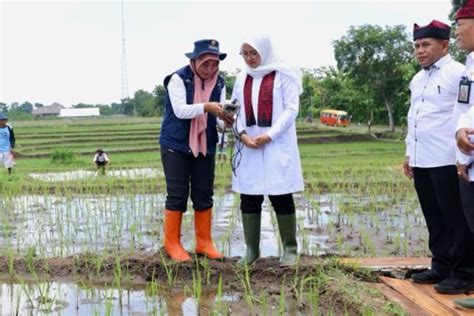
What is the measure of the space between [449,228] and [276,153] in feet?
3.68

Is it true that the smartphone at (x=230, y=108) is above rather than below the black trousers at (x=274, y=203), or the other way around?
above

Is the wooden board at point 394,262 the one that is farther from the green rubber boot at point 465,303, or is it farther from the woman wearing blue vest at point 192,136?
the woman wearing blue vest at point 192,136

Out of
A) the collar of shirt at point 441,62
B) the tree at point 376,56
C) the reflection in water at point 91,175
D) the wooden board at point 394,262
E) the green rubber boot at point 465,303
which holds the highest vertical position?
the tree at point 376,56

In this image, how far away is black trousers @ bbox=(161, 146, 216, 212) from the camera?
3869 millimetres

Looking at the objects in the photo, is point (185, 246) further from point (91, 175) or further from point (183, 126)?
point (91, 175)

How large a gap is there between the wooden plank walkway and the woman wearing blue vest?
1.05 m

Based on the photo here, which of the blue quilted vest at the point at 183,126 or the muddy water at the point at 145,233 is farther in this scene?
the blue quilted vest at the point at 183,126

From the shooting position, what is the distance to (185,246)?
4734 millimetres

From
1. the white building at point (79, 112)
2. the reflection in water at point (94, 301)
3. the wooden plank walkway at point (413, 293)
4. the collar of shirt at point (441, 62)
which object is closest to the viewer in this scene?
the wooden plank walkway at point (413, 293)

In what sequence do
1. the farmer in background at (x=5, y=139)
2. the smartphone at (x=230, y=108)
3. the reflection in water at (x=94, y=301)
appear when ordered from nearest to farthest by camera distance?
the reflection in water at (x=94, y=301) < the smartphone at (x=230, y=108) < the farmer in background at (x=5, y=139)

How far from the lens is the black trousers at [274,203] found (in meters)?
3.81

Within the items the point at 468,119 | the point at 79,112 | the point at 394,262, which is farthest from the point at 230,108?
the point at 79,112

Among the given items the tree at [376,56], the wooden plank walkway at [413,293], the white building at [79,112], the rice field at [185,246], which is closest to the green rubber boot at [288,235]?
the rice field at [185,246]

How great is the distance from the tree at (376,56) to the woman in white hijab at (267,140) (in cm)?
2513
